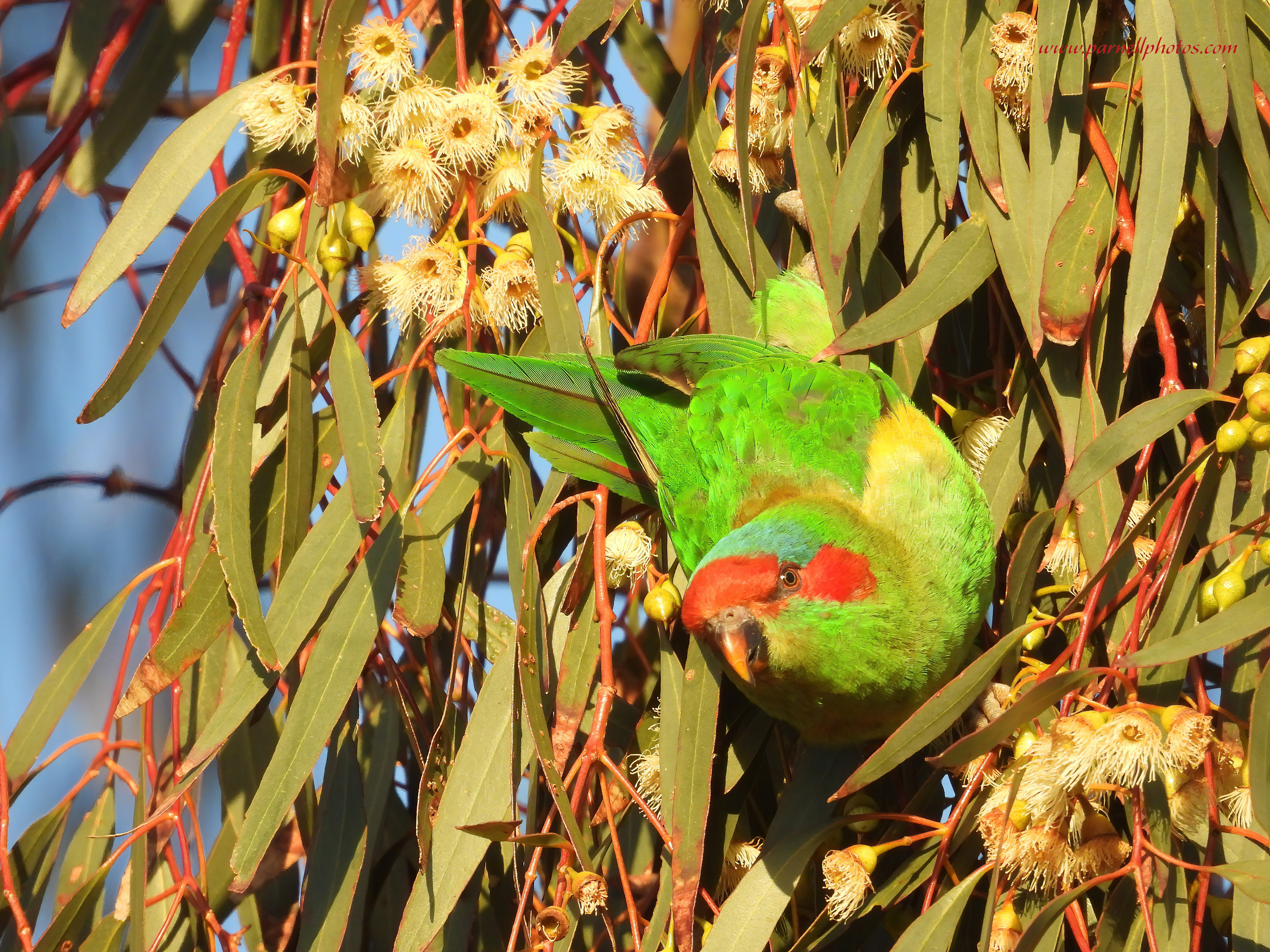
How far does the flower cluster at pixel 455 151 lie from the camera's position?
1.60 metres

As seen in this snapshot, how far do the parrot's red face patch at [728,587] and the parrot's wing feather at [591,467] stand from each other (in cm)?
27

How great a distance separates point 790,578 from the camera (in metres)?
1.49

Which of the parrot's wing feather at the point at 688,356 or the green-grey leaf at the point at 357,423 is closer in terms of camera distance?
the green-grey leaf at the point at 357,423

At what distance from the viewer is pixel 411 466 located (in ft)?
6.48

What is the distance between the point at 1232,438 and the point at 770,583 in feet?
1.93

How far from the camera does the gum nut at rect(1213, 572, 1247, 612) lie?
4.09 feet

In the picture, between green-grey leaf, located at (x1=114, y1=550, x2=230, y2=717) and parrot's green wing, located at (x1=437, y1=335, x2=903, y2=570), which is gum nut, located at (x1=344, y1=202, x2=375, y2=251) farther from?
green-grey leaf, located at (x1=114, y1=550, x2=230, y2=717)

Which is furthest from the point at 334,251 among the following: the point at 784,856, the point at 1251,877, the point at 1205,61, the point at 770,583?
the point at 1251,877

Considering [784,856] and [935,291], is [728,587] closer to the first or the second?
[784,856]

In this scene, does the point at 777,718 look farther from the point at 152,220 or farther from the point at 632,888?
the point at 152,220

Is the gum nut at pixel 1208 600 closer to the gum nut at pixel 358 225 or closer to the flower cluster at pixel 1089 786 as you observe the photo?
the flower cluster at pixel 1089 786

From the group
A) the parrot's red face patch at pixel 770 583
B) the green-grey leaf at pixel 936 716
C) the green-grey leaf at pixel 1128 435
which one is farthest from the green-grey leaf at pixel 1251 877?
the parrot's red face patch at pixel 770 583

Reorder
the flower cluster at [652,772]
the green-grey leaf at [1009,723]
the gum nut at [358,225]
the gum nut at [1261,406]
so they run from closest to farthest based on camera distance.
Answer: the green-grey leaf at [1009,723], the gum nut at [1261,406], the flower cluster at [652,772], the gum nut at [358,225]

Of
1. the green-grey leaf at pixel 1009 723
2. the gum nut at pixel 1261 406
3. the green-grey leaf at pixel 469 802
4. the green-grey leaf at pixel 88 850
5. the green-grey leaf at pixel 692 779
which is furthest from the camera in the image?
the green-grey leaf at pixel 88 850
